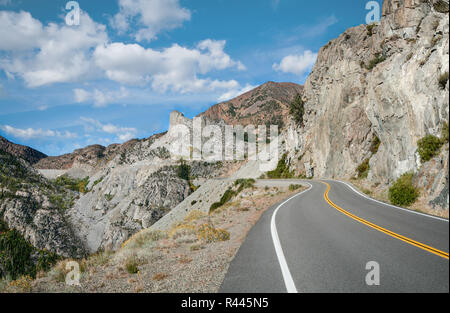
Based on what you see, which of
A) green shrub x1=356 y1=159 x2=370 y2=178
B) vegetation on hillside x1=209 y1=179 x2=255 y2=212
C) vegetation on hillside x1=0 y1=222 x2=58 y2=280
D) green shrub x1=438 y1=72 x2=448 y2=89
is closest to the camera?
green shrub x1=438 y1=72 x2=448 y2=89

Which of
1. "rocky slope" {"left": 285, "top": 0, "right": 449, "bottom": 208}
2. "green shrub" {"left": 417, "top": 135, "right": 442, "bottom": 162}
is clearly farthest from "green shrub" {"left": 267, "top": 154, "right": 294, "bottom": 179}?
"green shrub" {"left": 417, "top": 135, "right": 442, "bottom": 162}

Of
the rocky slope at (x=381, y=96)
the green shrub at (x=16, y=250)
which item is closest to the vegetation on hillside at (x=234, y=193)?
the rocky slope at (x=381, y=96)

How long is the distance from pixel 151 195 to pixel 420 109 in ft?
374

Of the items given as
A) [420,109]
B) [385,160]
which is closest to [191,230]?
[420,109]

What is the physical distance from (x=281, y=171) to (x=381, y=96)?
47.2 metres

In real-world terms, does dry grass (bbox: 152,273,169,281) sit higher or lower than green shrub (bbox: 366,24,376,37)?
lower

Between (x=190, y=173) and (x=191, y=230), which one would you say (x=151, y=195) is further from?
(x=191, y=230)

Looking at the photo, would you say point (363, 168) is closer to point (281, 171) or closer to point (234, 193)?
point (234, 193)

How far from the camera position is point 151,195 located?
11712 centimetres

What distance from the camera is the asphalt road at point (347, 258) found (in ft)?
14.4

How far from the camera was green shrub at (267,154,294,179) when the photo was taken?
6688 centimetres

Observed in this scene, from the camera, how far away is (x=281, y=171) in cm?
6994

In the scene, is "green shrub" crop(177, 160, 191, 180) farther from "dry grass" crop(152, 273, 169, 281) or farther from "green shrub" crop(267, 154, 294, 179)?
"dry grass" crop(152, 273, 169, 281)

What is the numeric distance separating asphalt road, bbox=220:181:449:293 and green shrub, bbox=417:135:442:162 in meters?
6.05
